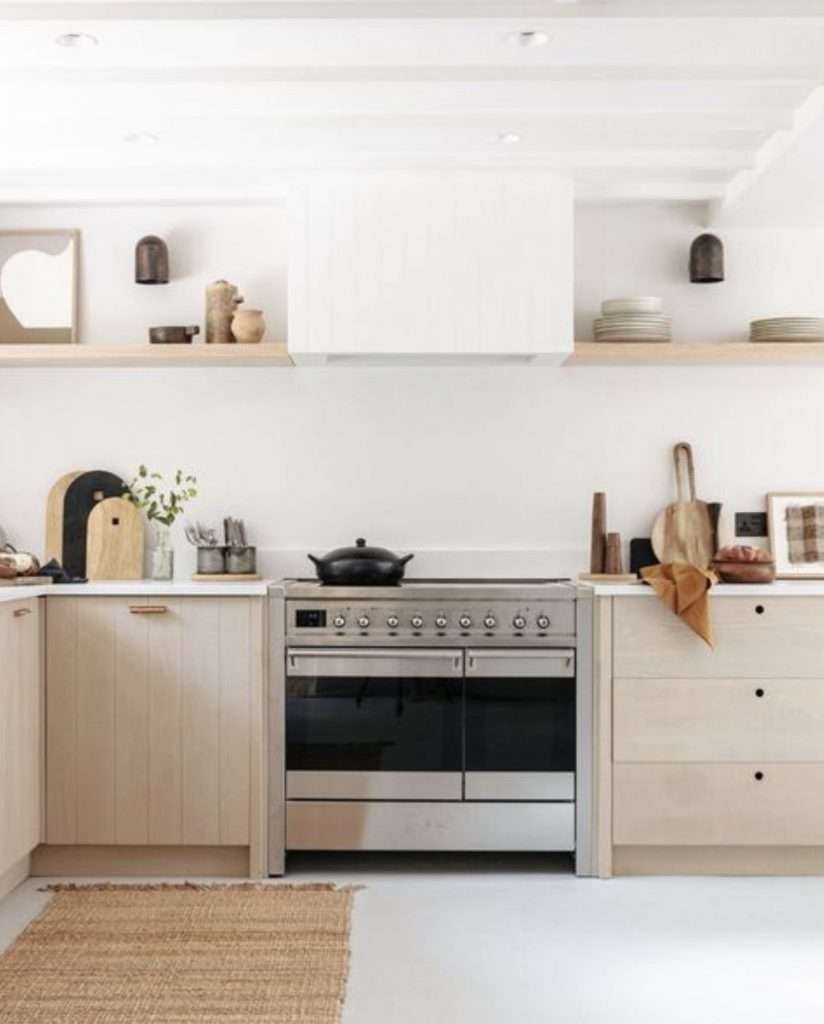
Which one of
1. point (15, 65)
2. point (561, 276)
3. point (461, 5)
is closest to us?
point (461, 5)

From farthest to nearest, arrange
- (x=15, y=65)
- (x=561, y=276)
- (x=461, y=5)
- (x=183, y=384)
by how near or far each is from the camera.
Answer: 1. (x=183, y=384)
2. (x=561, y=276)
3. (x=15, y=65)
4. (x=461, y=5)

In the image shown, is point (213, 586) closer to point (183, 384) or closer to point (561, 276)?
point (183, 384)

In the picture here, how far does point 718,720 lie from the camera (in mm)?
4316

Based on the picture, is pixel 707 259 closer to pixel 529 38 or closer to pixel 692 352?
pixel 692 352

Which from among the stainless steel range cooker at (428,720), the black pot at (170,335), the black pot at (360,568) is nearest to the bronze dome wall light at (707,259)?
the stainless steel range cooker at (428,720)

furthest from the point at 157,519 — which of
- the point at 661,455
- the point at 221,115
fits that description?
the point at 661,455

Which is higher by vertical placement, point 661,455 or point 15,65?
point 15,65

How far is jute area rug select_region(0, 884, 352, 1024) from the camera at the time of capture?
3.11 metres

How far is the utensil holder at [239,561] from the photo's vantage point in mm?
4777

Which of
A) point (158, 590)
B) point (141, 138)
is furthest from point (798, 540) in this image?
point (141, 138)

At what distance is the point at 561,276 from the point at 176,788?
2112mm

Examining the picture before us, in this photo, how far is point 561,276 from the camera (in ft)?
15.0

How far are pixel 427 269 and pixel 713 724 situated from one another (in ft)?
5.82

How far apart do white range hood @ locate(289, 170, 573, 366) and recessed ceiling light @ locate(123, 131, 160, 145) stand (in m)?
0.51
